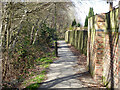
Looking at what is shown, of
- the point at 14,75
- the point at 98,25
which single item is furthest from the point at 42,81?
the point at 98,25

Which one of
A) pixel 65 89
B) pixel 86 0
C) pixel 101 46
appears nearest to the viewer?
pixel 65 89

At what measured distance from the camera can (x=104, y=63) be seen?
6.12m

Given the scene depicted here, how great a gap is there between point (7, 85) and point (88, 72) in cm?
384

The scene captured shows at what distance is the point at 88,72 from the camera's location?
779cm

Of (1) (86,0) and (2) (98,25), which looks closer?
(2) (98,25)

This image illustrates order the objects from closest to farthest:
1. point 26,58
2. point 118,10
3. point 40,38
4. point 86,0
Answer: point 118,10
point 86,0
point 26,58
point 40,38

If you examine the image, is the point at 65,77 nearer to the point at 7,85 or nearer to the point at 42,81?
the point at 42,81

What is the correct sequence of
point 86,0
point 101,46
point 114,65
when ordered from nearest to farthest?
point 114,65 → point 101,46 → point 86,0

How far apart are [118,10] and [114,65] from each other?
1.67 meters

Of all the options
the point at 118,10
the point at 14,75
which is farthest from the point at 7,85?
the point at 118,10

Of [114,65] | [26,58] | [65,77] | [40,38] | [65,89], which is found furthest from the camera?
[40,38]

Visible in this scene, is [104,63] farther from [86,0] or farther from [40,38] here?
[40,38]

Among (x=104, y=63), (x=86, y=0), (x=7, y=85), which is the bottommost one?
(x=7, y=85)

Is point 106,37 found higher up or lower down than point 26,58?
higher up
